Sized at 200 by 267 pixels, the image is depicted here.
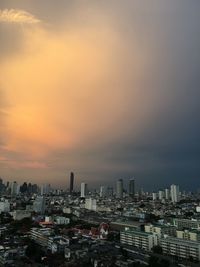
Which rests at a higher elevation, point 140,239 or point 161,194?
point 161,194

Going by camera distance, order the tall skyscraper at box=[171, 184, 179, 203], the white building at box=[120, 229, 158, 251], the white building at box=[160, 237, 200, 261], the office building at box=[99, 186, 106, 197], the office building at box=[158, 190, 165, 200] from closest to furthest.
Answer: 1. the white building at box=[160, 237, 200, 261]
2. the white building at box=[120, 229, 158, 251]
3. the tall skyscraper at box=[171, 184, 179, 203]
4. the office building at box=[158, 190, 165, 200]
5. the office building at box=[99, 186, 106, 197]

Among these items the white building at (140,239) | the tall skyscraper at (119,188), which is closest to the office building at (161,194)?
the tall skyscraper at (119,188)

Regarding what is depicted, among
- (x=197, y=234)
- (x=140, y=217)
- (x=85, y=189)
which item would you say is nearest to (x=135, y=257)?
(x=197, y=234)

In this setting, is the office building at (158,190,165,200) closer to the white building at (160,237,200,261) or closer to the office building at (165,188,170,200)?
the office building at (165,188,170,200)

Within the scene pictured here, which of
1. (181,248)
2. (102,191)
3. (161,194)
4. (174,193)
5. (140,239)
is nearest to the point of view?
(181,248)

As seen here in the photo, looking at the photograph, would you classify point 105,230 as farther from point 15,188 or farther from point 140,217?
point 15,188

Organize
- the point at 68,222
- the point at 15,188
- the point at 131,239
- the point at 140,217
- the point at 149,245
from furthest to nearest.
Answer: the point at 15,188, the point at 140,217, the point at 68,222, the point at 131,239, the point at 149,245

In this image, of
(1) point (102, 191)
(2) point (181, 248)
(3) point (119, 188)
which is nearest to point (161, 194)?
(3) point (119, 188)

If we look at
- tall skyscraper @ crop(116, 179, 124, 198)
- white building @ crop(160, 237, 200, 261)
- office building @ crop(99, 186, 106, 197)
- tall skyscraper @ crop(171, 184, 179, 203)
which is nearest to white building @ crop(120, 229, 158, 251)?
white building @ crop(160, 237, 200, 261)

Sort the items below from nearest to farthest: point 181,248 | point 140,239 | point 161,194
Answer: point 181,248
point 140,239
point 161,194

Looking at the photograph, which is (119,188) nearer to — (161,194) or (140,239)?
Answer: (161,194)

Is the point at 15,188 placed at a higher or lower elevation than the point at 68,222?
higher
